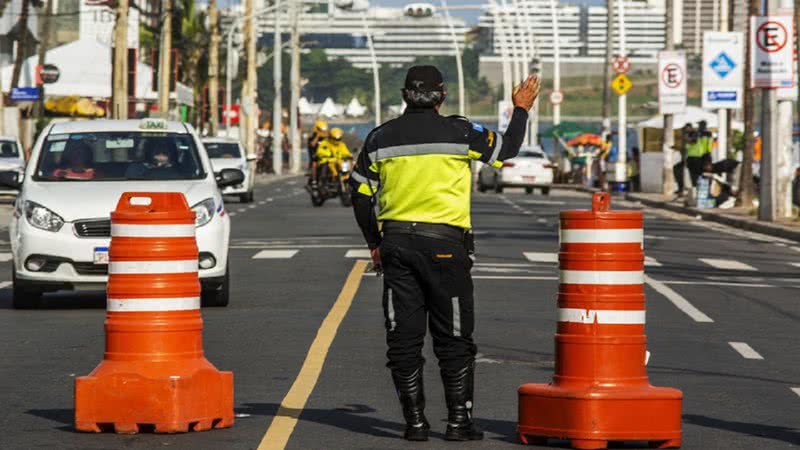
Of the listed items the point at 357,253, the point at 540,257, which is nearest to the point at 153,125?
the point at 357,253

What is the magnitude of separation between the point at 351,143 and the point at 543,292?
359ft

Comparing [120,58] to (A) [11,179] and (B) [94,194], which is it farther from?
(B) [94,194]

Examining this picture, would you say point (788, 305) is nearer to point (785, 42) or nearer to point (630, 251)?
point (630, 251)

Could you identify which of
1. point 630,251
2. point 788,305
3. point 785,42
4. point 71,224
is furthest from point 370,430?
point 785,42

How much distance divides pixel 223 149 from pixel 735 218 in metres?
17.3

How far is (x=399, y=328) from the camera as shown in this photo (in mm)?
10133

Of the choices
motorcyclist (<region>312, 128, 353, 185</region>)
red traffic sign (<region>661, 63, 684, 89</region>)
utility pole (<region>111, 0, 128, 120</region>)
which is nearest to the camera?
motorcyclist (<region>312, 128, 353, 185</region>)

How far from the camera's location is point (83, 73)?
83312 mm

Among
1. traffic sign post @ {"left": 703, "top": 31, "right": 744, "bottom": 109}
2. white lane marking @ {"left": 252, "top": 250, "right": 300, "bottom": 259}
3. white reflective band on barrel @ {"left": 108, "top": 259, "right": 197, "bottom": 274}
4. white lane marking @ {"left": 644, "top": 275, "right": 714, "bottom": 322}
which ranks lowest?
white lane marking @ {"left": 252, "top": 250, "right": 300, "bottom": 259}

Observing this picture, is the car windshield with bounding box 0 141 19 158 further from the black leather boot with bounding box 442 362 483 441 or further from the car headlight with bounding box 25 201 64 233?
the black leather boot with bounding box 442 362 483 441

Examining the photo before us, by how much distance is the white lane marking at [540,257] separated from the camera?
25.9 meters

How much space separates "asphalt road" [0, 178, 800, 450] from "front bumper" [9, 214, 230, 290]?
1.02ft

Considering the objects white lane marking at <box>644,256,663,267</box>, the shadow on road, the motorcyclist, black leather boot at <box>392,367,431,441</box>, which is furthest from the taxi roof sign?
the motorcyclist

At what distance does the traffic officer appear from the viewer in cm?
1010
